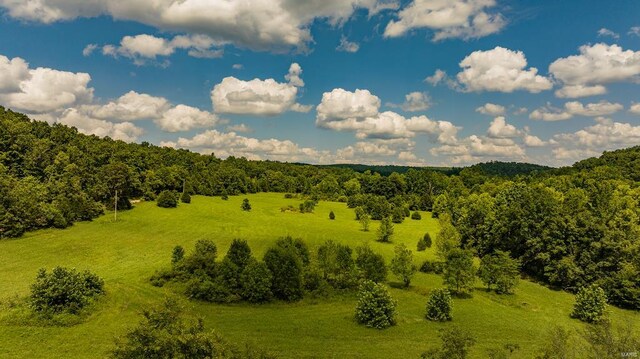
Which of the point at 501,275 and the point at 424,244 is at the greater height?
the point at 424,244

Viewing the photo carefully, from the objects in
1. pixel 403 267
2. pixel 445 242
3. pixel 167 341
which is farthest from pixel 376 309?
pixel 167 341

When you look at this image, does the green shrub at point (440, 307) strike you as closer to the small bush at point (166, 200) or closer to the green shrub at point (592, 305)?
the green shrub at point (592, 305)

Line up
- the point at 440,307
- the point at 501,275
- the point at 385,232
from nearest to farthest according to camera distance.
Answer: the point at 440,307 → the point at 501,275 → the point at 385,232

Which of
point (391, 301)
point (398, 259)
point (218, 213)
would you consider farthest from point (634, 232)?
point (218, 213)

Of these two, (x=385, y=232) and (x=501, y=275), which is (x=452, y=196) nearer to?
(x=385, y=232)

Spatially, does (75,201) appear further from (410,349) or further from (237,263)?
(410,349)

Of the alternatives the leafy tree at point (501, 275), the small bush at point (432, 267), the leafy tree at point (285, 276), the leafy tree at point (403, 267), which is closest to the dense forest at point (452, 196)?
the small bush at point (432, 267)

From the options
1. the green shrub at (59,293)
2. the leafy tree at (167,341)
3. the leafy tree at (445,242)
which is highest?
the leafy tree at (167,341)
